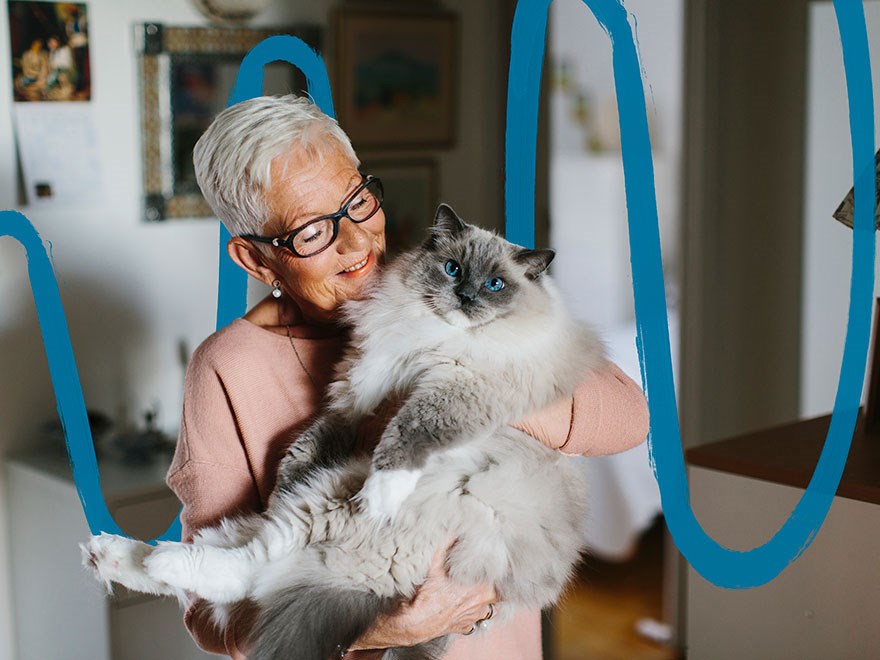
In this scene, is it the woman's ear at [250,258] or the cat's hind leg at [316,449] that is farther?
the woman's ear at [250,258]

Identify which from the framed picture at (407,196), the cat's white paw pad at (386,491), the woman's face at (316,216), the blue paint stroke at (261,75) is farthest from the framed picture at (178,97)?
the cat's white paw pad at (386,491)

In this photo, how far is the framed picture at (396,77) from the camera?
3539mm

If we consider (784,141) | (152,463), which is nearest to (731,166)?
(784,141)

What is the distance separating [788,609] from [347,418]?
39.3 inches

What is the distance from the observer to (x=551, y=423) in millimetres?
1378

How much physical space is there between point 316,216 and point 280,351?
9.1 inches

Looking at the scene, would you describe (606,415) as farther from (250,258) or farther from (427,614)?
(250,258)

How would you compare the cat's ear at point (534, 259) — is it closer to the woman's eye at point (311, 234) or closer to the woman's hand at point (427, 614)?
the woman's eye at point (311, 234)

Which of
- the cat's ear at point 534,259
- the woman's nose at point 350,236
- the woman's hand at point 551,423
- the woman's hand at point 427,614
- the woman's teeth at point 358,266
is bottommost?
the woman's hand at point 427,614

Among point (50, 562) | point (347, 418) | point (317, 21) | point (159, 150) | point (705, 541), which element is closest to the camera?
point (347, 418)

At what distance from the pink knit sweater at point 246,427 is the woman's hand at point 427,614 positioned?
0.64ft

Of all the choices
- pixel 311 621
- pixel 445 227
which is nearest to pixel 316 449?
pixel 311 621

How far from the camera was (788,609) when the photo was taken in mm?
1875

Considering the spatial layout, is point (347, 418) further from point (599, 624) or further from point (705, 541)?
point (599, 624)
